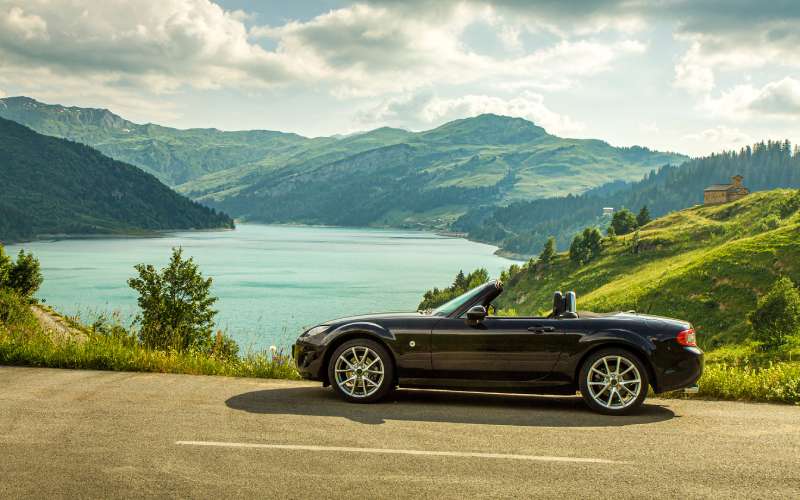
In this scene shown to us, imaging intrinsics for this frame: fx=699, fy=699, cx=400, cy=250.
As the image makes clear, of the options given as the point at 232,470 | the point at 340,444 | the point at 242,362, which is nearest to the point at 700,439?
the point at 340,444

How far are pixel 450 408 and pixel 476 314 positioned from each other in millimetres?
1250

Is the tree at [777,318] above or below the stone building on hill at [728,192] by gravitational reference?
below

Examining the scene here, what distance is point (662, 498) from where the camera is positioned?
552 cm

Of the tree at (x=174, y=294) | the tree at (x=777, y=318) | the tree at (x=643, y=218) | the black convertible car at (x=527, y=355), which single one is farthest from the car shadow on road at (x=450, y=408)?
the tree at (x=643, y=218)

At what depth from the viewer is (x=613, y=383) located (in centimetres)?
880

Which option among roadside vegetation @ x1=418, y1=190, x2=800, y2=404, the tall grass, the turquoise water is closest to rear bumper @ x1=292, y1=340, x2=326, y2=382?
roadside vegetation @ x1=418, y1=190, x2=800, y2=404

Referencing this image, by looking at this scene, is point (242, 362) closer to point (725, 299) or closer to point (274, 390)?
point (274, 390)

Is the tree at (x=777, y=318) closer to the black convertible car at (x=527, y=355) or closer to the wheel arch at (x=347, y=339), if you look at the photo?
Result: the black convertible car at (x=527, y=355)

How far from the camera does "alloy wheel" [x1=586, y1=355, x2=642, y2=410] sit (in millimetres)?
8766

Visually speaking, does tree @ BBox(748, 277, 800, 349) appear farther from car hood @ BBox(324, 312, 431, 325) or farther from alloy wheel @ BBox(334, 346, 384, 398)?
alloy wheel @ BBox(334, 346, 384, 398)

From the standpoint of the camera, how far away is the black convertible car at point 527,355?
8.81 metres

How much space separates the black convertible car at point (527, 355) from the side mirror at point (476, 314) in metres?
0.01

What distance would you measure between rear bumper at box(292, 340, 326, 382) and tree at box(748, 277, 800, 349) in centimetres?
5084

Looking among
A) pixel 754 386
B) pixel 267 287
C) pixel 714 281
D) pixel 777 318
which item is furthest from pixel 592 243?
pixel 754 386
